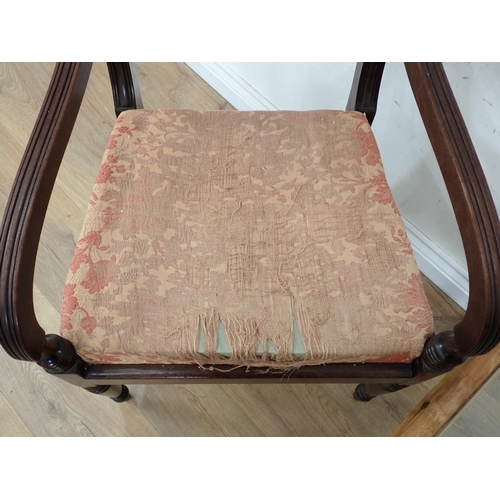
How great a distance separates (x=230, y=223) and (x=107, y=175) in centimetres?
21

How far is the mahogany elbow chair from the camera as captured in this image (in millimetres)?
502

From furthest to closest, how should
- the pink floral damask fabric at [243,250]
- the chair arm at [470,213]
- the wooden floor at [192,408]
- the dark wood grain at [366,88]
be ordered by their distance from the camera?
1. the wooden floor at [192,408]
2. the dark wood grain at [366,88]
3. the pink floral damask fabric at [243,250]
4. the chair arm at [470,213]

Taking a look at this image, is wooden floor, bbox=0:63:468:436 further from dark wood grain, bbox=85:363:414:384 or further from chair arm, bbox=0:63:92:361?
chair arm, bbox=0:63:92:361

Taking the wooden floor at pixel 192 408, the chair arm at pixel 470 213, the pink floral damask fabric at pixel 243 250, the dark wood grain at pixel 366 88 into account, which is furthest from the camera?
the wooden floor at pixel 192 408

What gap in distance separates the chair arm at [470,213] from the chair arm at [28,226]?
475 millimetres

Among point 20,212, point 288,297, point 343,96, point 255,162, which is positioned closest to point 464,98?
point 343,96

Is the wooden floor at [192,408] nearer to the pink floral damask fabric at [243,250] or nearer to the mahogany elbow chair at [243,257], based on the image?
the mahogany elbow chair at [243,257]

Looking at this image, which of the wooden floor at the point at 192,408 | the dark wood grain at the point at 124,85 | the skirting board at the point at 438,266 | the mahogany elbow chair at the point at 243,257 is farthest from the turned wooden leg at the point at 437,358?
the dark wood grain at the point at 124,85

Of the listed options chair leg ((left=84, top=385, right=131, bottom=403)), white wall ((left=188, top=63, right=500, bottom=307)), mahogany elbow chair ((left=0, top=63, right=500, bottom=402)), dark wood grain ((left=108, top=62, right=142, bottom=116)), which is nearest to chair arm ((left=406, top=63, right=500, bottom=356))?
mahogany elbow chair ((left=0, top=63, right=500, bottom=402))

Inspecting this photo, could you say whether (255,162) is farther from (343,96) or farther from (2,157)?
(2,157)

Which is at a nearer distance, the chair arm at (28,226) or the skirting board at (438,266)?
the chair arm at (28,226)

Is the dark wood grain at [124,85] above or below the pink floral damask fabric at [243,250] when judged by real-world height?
above

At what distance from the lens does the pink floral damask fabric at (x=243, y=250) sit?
0.57 meters

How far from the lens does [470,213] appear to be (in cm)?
48
